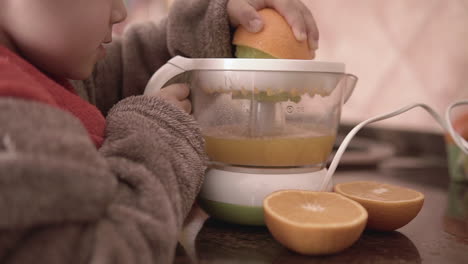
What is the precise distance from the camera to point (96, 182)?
0.92ft

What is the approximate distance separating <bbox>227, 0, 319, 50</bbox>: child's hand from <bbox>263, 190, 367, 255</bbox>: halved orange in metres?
0.18

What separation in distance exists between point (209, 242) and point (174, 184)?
107 mm

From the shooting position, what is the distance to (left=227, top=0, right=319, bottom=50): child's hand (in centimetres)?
49

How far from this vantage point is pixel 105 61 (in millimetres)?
702

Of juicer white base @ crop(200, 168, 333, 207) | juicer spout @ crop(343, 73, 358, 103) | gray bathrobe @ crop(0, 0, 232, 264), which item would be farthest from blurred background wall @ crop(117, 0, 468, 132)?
gray bathrobe @ crop(0, 0, 232, 264)

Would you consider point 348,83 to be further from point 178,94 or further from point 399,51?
point 399,51

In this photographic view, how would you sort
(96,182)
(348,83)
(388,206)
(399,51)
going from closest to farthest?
(96,182), (388,206), (348,83), (399,51)

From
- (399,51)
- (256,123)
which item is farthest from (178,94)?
(399,51)

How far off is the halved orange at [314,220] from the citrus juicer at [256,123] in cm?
5

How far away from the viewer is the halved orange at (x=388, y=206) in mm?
444

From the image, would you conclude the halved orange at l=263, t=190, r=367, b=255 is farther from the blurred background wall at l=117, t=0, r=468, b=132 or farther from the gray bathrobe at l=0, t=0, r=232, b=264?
the blurred background wall at l=117, t=0, r=468, b=132

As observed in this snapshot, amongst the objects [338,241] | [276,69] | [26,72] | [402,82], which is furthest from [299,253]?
[402,82]

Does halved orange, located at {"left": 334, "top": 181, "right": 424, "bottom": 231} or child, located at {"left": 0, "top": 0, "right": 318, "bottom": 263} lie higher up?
child, located at {"left": 0, "top": 0, "right": 318, "bottom": 263}

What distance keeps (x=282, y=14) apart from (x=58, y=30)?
0.26 meters
